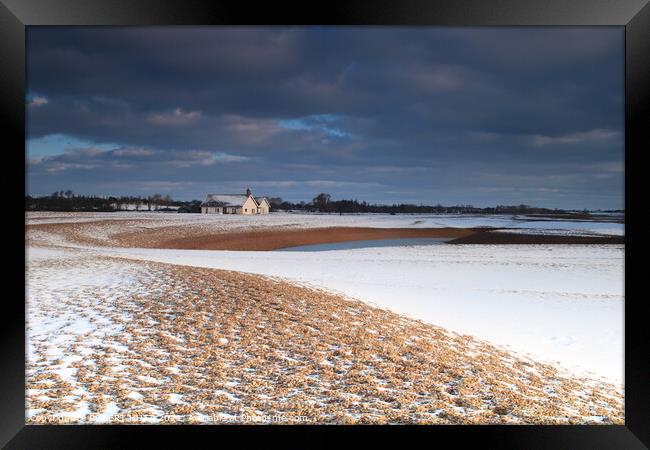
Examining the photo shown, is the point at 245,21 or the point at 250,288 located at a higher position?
the point at 245,21

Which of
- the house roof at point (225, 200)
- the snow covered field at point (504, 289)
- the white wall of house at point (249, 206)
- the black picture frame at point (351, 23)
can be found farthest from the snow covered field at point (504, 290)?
the house roof at point (225, 200)

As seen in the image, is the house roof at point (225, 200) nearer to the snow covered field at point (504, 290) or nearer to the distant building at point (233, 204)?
the distant building at point (233, 204)

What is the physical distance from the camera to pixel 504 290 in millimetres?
14023

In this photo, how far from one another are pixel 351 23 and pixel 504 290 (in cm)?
1257

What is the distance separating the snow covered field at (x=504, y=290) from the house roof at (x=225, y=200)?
54167 millimetres

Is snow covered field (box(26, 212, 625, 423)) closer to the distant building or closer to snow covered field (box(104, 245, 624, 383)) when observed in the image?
snow covered field (box(104, 245, 624, 383))

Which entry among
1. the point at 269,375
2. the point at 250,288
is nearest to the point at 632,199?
the point at 269,375

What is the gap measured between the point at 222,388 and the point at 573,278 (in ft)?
53.3

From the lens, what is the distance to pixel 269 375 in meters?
5.31

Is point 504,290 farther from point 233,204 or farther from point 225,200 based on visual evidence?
point 225,200

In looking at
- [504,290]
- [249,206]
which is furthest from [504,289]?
[249,206]

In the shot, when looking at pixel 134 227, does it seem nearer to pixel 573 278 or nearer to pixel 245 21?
pixel 573 278

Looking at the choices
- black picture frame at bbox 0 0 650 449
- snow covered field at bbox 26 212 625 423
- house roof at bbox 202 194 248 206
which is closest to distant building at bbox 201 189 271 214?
house roof at bbox 202 194 248 206

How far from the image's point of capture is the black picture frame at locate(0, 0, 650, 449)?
3.44 meters
